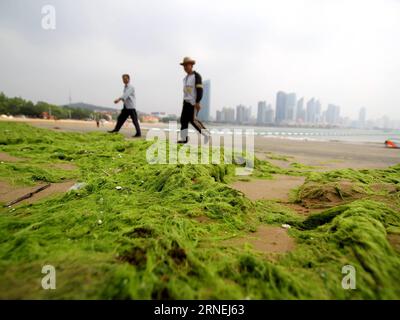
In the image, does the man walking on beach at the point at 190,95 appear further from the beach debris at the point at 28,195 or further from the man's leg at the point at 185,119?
the beach debris at the point at 28,195

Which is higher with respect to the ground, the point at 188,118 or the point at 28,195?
the point at 188,118

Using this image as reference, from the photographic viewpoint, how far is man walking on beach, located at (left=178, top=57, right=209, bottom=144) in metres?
6.07

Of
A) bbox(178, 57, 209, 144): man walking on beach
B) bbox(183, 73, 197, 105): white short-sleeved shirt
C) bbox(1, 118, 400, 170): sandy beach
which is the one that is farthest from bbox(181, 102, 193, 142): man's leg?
bbox(1, 118, 400, 170): sandy beach

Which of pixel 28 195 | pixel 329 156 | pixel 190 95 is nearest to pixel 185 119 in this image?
pixel 190 95

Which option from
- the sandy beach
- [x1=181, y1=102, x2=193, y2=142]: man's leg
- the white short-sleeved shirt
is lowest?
the sandy beach

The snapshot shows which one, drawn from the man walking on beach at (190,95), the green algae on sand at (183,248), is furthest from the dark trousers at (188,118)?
the green algae on sand at (183,248)

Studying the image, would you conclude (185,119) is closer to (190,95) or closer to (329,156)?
(190,95)

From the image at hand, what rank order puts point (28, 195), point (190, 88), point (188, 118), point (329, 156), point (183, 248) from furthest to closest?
point (329, 156), point (188, 118), point (190, 88), point (28, 195), point (183, 248)

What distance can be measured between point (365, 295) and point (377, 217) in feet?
3.04

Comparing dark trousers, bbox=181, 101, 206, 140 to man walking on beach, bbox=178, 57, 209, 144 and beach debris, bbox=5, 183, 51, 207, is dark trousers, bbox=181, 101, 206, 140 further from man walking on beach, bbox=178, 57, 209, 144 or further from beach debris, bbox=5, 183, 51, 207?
beach debris, bbox=5, 183, 51, 207

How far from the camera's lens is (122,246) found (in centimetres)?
145

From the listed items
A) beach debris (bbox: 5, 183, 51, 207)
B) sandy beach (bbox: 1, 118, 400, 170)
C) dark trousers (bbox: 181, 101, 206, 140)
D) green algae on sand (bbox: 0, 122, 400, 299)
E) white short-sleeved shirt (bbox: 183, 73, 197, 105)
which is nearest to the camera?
green algae on sand (bbox: 0, 122, 400, 299)

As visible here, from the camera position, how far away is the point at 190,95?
616 cm
